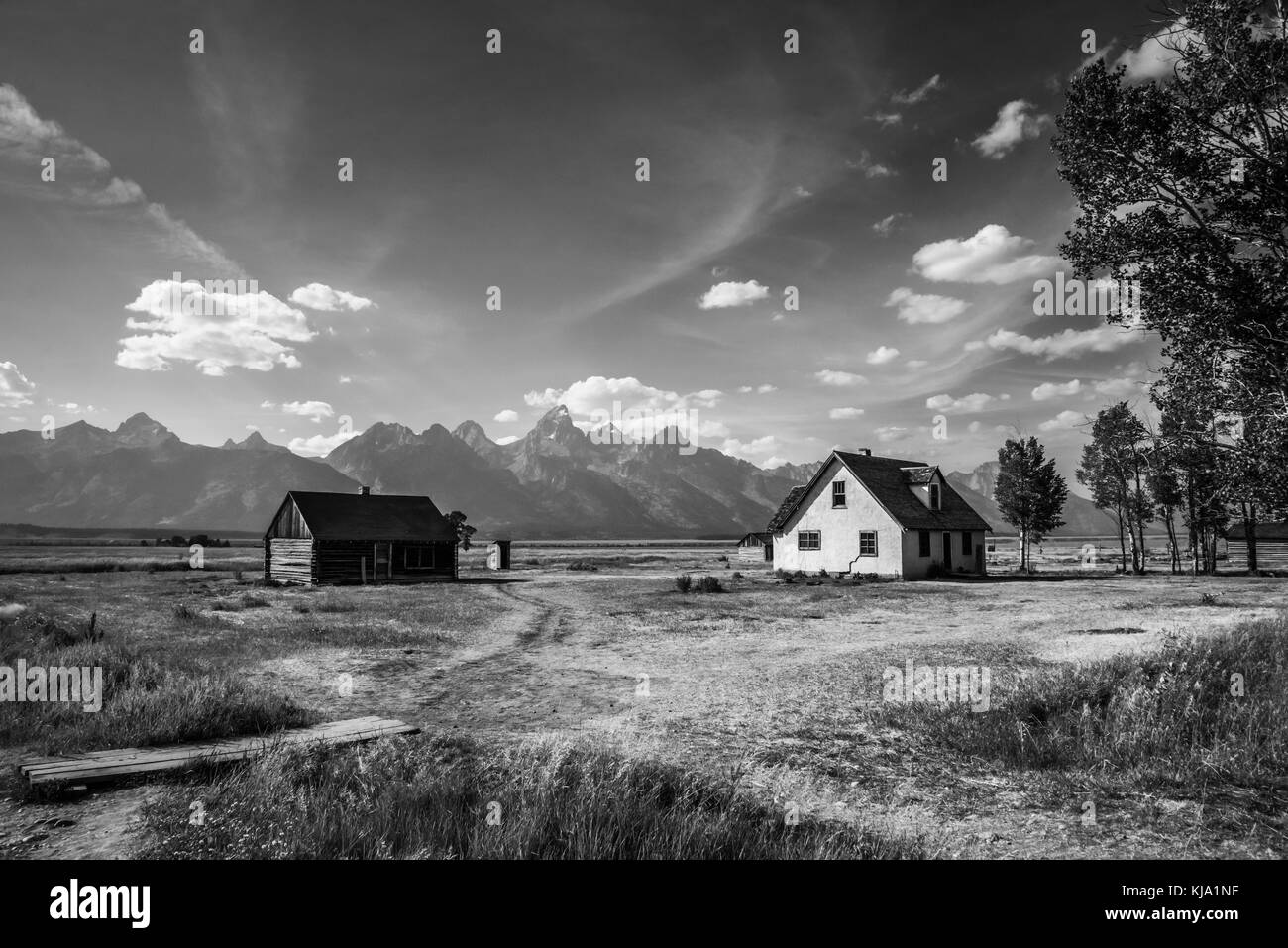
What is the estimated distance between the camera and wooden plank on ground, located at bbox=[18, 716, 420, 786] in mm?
6363

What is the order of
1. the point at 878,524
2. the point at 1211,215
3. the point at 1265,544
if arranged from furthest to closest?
the point at 1265,544 → the point at 878,524 → the point at 1211,215

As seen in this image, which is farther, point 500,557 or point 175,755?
point 500,557

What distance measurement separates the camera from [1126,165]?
12.7m

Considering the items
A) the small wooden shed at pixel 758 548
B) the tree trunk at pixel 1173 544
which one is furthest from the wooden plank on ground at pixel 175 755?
the small wooden shed at pixel 758 548

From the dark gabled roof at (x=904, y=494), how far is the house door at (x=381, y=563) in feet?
79.2

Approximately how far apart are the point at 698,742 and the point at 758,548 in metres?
68.8

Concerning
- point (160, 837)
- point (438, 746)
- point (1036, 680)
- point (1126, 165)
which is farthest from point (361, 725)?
point (1126, 165)

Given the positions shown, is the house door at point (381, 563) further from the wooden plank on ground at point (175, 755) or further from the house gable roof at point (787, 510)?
the wooden plank on ground at point (175, 755)

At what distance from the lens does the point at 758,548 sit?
7575 cm

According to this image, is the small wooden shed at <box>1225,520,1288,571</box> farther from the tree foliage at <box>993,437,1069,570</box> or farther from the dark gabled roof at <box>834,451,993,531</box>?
the dark gabled roof at <box>834,451,993,531</box>

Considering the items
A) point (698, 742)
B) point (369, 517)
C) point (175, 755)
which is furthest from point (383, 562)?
point (698, 742)

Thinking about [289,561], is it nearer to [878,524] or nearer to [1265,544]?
[878,524]

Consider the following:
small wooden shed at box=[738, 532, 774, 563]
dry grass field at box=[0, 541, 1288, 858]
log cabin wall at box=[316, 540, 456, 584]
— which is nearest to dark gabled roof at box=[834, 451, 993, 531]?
dry grass field at box=[0, 541, 1288, 858]

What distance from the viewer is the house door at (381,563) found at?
3959 cm
